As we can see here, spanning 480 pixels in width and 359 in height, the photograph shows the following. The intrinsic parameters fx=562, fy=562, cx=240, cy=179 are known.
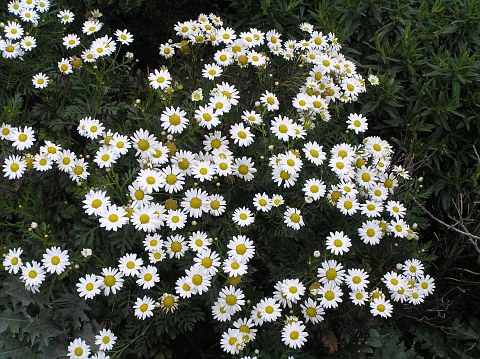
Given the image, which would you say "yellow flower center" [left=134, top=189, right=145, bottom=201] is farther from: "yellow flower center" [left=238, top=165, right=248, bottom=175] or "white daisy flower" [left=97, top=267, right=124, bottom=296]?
"yellow flower center" [left=238, top=165, right=248, bottom=175]

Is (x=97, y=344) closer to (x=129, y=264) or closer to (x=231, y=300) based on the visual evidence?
(x=129, y=264)

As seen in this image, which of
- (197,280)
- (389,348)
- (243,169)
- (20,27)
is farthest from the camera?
(20,27)

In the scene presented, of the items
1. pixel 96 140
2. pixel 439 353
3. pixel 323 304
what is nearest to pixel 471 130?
pixel 439 353

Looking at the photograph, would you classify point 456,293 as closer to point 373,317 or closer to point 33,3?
point 373,317

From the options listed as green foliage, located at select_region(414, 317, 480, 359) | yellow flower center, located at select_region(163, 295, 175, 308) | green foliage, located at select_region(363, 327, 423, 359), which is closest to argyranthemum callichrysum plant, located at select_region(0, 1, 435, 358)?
yellow flower center, located at select_region(163, 295, 175, 308)

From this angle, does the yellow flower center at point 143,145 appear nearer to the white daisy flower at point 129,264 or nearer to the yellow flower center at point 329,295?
the white daisy flower at point 129,264

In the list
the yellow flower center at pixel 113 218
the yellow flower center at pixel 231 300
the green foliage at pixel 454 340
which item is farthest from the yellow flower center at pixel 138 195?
the green foliage at pixel 454 340

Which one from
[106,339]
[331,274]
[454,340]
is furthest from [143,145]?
[454,340]

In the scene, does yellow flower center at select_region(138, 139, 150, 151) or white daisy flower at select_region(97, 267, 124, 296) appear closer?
white daisy flower at select_region(97, 267, 124, 296)
